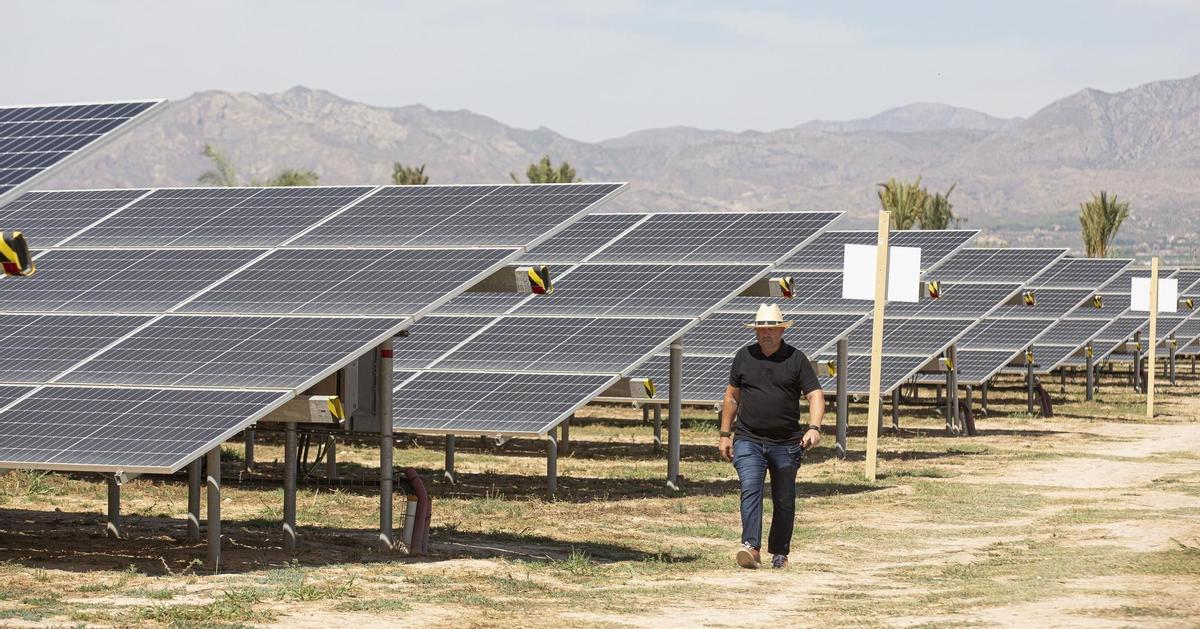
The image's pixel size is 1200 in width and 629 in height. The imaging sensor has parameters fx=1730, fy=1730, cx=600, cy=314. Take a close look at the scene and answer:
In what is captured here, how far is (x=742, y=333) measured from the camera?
1180 inches

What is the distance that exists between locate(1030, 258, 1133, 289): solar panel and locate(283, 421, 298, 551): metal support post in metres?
34.2

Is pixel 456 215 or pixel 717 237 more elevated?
pixel 717 237

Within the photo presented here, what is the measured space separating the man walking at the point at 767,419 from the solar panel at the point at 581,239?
441 inches

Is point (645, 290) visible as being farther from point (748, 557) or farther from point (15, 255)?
point (15, 255)

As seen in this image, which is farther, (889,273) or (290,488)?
(889,273)

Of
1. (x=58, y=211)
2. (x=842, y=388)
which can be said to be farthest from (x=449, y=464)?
(x=842, y=388)

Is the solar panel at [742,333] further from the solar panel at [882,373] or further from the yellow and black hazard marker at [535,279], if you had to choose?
the yellow and black hazard marker at [535,279]

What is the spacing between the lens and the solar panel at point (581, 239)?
86.6 feet

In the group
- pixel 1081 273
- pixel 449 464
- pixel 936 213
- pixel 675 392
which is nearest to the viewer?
pixel 675 392

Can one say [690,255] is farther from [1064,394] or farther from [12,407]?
[1064,394]

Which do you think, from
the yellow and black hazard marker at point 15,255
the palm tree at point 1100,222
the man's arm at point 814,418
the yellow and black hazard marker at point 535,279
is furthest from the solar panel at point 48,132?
the palm tree at point 1100,222

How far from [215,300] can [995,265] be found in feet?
89.4

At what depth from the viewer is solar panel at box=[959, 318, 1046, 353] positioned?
40094 millimetres

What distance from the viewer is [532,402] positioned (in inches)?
823
